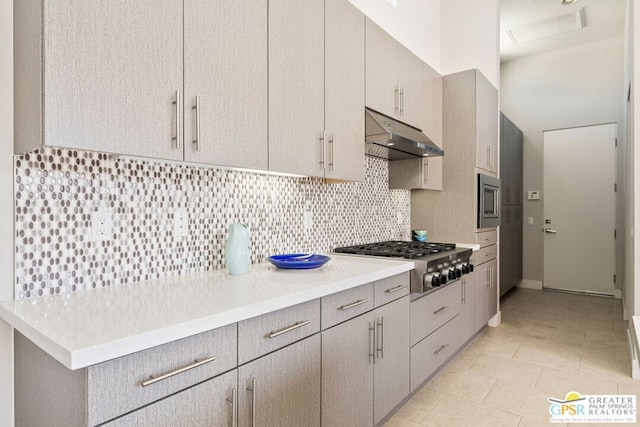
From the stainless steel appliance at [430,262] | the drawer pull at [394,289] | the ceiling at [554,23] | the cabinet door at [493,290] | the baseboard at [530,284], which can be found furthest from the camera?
the baseboard at [530,284]

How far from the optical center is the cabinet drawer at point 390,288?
1.87 m

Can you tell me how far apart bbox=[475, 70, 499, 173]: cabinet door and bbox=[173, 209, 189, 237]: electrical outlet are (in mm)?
2631

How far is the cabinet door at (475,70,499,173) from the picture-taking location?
10.8ft

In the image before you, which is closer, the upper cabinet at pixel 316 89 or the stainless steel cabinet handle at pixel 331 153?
the upper cabinet at pixel 316 89

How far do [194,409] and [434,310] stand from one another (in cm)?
182

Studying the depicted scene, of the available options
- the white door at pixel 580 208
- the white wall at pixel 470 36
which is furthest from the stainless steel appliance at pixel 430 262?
the white door at pixel 580 208

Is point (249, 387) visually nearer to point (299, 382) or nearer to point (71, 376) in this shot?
point (299, 382)

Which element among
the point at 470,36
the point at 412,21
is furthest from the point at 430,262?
the point at 470,36

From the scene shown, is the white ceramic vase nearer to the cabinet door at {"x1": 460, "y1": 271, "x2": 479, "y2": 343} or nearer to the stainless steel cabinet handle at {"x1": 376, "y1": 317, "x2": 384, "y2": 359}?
the stainless steel cabinet handle at {"x1": 376, "y1": 317, "x2": 384, "y2": 359}

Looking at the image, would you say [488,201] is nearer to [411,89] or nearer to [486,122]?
[486,122]

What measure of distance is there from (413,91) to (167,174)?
6.75 feet

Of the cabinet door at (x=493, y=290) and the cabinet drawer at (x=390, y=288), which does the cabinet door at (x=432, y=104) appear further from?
the cabinet drawer at (x=390, y=288)

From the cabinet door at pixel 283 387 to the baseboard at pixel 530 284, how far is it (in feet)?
16.9

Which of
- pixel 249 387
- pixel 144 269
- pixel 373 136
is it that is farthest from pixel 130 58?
pixel 373 136
